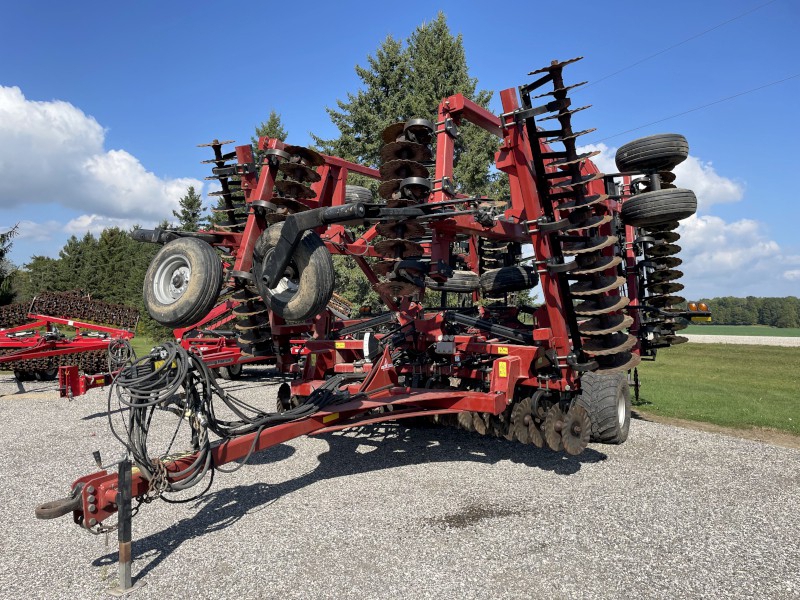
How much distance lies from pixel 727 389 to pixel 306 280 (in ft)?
45.4

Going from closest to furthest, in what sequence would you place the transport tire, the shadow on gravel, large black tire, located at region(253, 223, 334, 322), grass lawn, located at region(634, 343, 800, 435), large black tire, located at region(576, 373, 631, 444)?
the shadow on gravel < large black tire, located at region(253, 223, 334, 322) < large black tire, located at region(576, 373, 631, 444) < grass lawn, located at region(634, 343, 800, 435) < the transport tire

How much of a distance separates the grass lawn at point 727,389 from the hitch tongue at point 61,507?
975 centimetres

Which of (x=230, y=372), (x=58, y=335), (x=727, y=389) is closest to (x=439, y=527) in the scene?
(x=58, y=335)

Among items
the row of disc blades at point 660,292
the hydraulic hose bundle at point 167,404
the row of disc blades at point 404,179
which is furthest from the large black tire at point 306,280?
the row of disc blades at point 660,292

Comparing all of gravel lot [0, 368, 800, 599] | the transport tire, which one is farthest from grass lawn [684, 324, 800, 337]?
gravel lot [0, 368, 800, 599]

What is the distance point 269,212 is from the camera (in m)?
6.80

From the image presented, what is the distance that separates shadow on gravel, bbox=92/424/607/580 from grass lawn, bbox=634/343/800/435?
15.7 ft

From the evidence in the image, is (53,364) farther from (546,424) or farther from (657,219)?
(657,219)

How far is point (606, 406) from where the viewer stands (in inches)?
283

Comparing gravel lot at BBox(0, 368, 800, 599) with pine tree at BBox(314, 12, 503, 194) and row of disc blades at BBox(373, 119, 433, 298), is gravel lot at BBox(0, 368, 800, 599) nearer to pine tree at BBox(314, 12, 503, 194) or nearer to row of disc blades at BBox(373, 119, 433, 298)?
row of disc blades at BBox(373, 119, 433, 298)

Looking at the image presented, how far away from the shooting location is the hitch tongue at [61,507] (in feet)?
11.2

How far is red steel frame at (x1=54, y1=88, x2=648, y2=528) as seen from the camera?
17.7 feet

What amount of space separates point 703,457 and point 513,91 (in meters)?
5.04

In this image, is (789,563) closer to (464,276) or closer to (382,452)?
(382,452)
